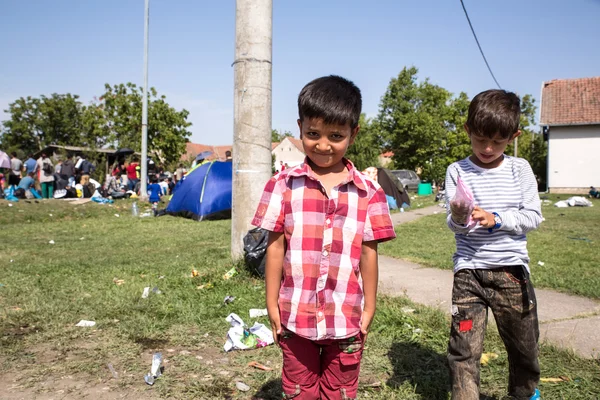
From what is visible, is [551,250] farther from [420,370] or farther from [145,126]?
[145,126]

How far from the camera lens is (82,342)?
3764 mm

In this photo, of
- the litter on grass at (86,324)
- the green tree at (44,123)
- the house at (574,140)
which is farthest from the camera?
the green tree at (44,123)

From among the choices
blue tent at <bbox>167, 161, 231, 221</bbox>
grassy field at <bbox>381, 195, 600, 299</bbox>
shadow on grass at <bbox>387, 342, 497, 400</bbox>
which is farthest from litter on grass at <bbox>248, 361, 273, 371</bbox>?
blue tent at <bbox>167, 161, 231, 221</bbox>

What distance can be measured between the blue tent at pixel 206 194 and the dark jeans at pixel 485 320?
457 inches

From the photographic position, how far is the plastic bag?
229 cm

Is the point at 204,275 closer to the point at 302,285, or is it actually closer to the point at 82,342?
the point at 82,342

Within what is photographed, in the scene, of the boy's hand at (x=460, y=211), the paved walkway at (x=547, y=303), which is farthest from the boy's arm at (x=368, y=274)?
the paved walkway at (x=547, y=303)

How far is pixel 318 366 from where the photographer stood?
7.39 ft

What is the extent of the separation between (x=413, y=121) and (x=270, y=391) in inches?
1862

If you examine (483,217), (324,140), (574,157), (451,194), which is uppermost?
(574,157)

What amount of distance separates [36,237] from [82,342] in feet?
25.0

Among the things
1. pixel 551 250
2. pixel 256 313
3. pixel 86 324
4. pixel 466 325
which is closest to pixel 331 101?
pixel 466 325

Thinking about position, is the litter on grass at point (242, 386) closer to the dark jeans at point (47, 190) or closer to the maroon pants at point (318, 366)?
the maroon pants at point (318, 366)

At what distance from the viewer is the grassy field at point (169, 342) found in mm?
3012
